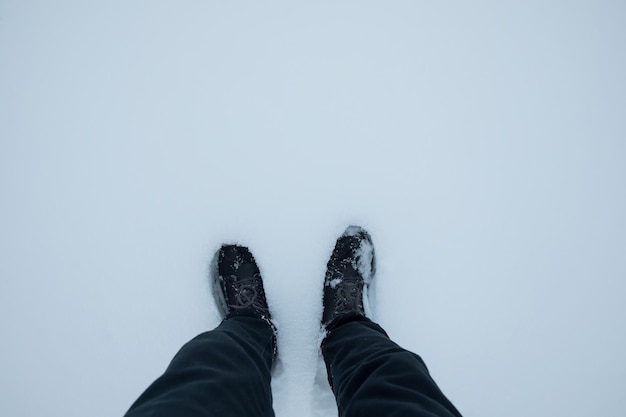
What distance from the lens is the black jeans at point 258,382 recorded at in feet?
1.47

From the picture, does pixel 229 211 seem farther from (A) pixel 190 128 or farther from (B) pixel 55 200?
(B) pixel 55 200

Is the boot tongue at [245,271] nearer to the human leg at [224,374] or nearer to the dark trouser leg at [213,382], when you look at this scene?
the human leg at [224,374]

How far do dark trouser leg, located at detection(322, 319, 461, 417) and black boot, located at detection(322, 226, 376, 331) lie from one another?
12cm

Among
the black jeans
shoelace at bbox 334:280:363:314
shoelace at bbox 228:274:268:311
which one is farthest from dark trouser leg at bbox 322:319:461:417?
shoelace at bbox 228:274:268:311

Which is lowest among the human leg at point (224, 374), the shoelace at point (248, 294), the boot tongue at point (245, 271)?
the human leg at point (224, 374)

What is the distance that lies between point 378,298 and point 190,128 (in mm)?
667

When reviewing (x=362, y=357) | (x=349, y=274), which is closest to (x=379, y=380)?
(x=362, y=357)

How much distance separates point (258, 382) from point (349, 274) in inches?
14.1

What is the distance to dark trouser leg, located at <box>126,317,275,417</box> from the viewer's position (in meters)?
0.44

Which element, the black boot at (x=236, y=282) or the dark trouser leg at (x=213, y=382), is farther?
the black boot at (x=236, y=282)

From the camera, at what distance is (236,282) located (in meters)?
0.83

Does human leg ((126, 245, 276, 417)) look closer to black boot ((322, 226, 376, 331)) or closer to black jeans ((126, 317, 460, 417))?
black jeans ((126, 317, 460, 417))

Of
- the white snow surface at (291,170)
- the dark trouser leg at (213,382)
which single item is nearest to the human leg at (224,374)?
the dark trouser leg at (213,382)

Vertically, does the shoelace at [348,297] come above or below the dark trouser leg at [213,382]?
above
